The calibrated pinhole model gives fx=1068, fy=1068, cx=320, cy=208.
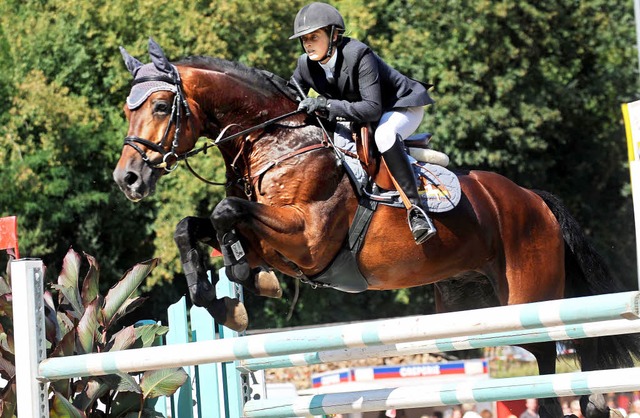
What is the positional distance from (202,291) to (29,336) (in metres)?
0.93

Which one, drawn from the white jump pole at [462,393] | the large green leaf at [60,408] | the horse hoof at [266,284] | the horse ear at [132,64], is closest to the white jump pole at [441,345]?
Answer: the white jump pole at [462,393]

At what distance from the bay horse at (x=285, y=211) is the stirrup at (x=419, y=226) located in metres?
0.11

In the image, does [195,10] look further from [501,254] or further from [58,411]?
[58,411]

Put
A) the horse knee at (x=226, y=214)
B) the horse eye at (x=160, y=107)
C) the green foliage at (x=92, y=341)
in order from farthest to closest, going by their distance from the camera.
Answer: the horse eye at (x=160, y=107), the horse knee at (x=226, y=214), the green foliage at (x=92, y=341)

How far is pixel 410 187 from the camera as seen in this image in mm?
5082

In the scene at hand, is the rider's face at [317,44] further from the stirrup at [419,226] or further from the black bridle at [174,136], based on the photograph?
the stirrup at [419,226]

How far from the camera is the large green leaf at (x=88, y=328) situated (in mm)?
4684

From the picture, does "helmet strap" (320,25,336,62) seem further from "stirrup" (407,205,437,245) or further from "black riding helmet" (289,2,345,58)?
"stirrup" (407,205,437,245)

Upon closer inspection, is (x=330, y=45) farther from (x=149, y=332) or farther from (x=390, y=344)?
(x=390, y=344)

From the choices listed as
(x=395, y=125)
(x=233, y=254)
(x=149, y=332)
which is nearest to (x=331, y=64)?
(x=395, y=125)

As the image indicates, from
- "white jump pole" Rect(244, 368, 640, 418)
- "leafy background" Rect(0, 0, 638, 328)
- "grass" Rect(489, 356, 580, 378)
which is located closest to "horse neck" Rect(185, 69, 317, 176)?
"white jump pole" Rect(244, 368, 640, 418)

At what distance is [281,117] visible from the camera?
5125 mm

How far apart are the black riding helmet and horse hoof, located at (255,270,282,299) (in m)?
1.09

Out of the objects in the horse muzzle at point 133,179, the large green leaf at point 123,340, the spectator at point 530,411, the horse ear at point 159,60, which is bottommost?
the spectator at point 530,411
